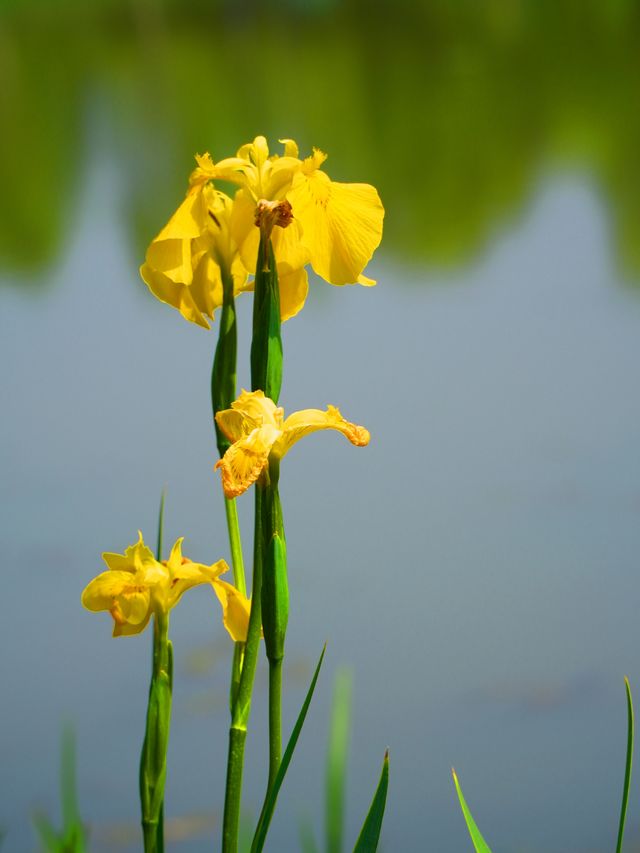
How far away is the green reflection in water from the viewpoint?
677 centimetres

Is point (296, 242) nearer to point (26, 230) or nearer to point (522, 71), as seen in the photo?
point (26, 230)

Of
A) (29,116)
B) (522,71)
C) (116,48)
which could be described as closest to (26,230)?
(29,116)

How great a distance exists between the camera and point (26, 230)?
7191 millimetres

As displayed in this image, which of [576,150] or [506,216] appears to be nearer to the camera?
[506,216]

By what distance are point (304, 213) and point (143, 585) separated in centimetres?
25

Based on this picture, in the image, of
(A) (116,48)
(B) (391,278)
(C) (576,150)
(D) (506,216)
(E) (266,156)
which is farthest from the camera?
(A) (116,48)

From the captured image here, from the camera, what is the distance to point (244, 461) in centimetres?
66

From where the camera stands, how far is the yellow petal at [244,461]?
0.66 m

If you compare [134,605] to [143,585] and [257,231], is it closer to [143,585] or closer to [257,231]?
[143,585]

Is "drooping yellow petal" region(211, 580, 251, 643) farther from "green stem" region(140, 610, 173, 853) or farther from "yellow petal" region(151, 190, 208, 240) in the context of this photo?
"yellow petal" region(151, 190, 208, 240)

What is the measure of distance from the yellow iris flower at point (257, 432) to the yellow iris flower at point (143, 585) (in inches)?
3.9

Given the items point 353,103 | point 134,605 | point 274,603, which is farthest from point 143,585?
point 353,103

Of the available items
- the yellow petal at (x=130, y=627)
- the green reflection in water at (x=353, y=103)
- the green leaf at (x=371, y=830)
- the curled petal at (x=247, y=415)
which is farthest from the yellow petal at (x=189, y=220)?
the green reflection in water at (x=353, y=103)

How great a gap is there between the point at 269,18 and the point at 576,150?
856 cm
